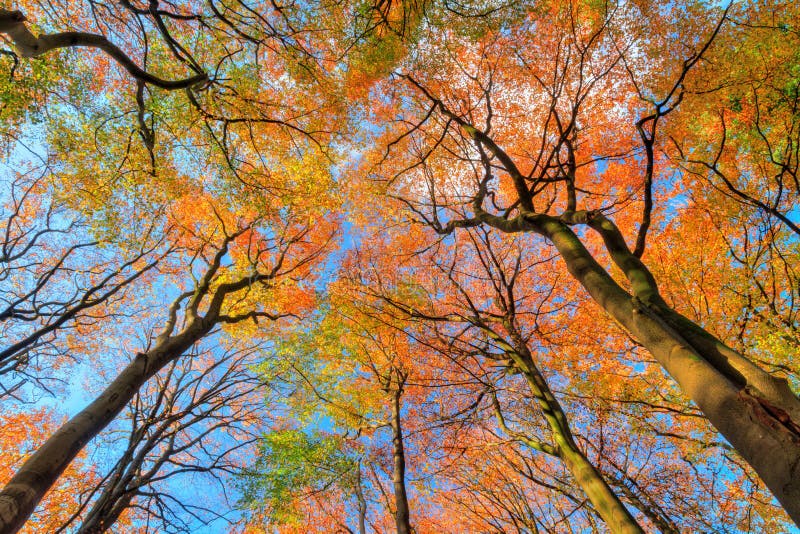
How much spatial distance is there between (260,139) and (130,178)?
3.55m

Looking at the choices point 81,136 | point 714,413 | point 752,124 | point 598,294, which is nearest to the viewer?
point 714,413

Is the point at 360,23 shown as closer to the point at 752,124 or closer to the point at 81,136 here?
the point at 81,136

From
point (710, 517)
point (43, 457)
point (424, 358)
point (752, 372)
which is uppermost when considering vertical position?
point (424, 358)

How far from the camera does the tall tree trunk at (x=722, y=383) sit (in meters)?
1.67

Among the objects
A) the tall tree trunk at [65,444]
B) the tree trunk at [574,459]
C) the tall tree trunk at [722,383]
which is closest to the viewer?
the tall tree trunk at [722,383]

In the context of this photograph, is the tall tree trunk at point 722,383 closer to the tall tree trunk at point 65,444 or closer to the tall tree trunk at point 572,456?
the tall tree trunk at point 572,456

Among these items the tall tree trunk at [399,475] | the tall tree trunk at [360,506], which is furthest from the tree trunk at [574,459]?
the tall tree trunk at [360,506]

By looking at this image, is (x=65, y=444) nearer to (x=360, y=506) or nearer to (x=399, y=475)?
(x=399, y=475)

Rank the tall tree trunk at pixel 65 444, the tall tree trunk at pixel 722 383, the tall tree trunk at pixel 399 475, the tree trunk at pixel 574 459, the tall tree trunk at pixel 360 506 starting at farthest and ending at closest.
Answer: the tall tree trunk at pixel 360 506 < the tall tree trunk at pixel 399 475 < the tree trunk at pixel 574 459 < the tall tree trunk at pixel 65 444 < the tall tree trunk at pixel 722 383

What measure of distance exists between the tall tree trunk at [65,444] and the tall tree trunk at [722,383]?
5.87 metres

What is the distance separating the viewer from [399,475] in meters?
7.29

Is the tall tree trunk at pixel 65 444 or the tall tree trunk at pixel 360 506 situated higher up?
the tall tree trunk at pixel 360 506

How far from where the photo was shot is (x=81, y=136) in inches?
250

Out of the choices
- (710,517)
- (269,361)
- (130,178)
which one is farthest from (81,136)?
(710,517)
